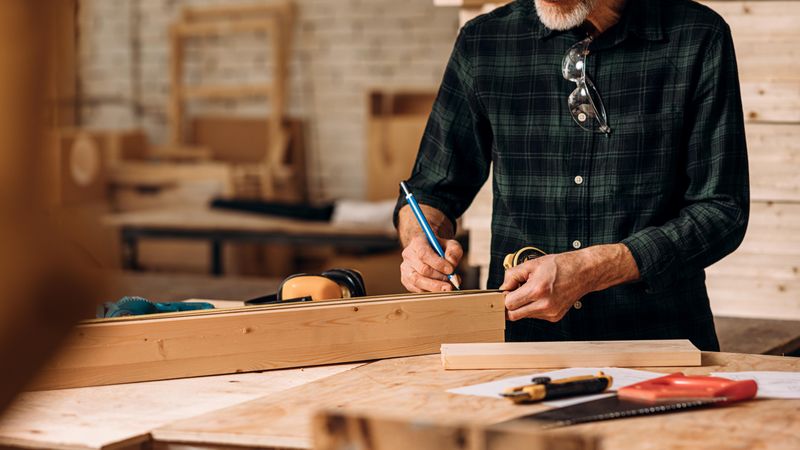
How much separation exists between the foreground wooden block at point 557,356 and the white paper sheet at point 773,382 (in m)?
0.08

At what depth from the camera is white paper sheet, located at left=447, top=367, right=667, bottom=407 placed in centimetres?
125

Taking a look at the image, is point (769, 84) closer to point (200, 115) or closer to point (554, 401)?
point (554, 401)

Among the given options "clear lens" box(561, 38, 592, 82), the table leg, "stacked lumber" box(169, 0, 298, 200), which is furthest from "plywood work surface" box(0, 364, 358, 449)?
"stacked lumber" box(169, 0, 298, 200)

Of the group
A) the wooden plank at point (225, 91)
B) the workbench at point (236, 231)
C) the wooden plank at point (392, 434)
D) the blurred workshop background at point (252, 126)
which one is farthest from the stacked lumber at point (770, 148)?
the wooden plank at point (225, 91)

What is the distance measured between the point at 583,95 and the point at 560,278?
0.49 metres

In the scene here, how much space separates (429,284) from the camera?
69.3 inches

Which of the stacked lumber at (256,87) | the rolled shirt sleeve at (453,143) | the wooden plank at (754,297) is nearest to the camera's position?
the rolled shirt sleeve at (453,143)

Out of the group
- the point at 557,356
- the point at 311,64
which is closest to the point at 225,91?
the point at 311,64

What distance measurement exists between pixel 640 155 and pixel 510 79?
340 mm

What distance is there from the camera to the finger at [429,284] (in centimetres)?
175

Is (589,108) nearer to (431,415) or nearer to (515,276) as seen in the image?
(515,276)

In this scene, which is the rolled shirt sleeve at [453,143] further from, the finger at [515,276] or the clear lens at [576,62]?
the finger at [515,276]

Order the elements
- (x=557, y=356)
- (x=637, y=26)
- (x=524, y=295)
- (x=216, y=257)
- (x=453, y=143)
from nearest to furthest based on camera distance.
A: (x=557, y=356) → (x=524, y=295) → (x=637, y=26) → (x=453, y=143) → (x=216, y=257)

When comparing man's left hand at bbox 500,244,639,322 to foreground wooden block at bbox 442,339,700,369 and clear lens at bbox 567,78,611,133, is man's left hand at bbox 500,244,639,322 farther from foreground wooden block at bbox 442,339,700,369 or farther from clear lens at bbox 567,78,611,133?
clear lens at bbox 567,78,611,133
